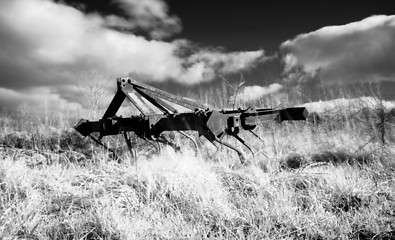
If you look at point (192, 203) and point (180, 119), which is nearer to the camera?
point (192, 203)

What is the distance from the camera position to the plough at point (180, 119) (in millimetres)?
3791

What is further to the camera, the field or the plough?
the plough

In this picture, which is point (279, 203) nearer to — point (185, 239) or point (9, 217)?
point (185, 239)

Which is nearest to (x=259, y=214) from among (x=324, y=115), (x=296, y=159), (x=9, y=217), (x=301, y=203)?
(x=301, y=203)

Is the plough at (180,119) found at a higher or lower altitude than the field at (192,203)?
higher

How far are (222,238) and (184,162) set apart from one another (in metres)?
1.54

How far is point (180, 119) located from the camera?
4.03 meters

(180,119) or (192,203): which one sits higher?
(180,119)

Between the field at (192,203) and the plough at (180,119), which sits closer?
the field at (192,203)

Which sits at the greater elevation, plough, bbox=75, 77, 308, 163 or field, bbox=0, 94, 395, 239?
plough, bbox=75, 77, 308, 163

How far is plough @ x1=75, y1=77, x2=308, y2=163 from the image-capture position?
379 centimetres

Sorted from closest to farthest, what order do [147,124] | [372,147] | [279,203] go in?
[279,203] → [147,124] → [372,147]

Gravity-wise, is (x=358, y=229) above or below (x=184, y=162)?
below

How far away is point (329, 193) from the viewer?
295 centimetres
